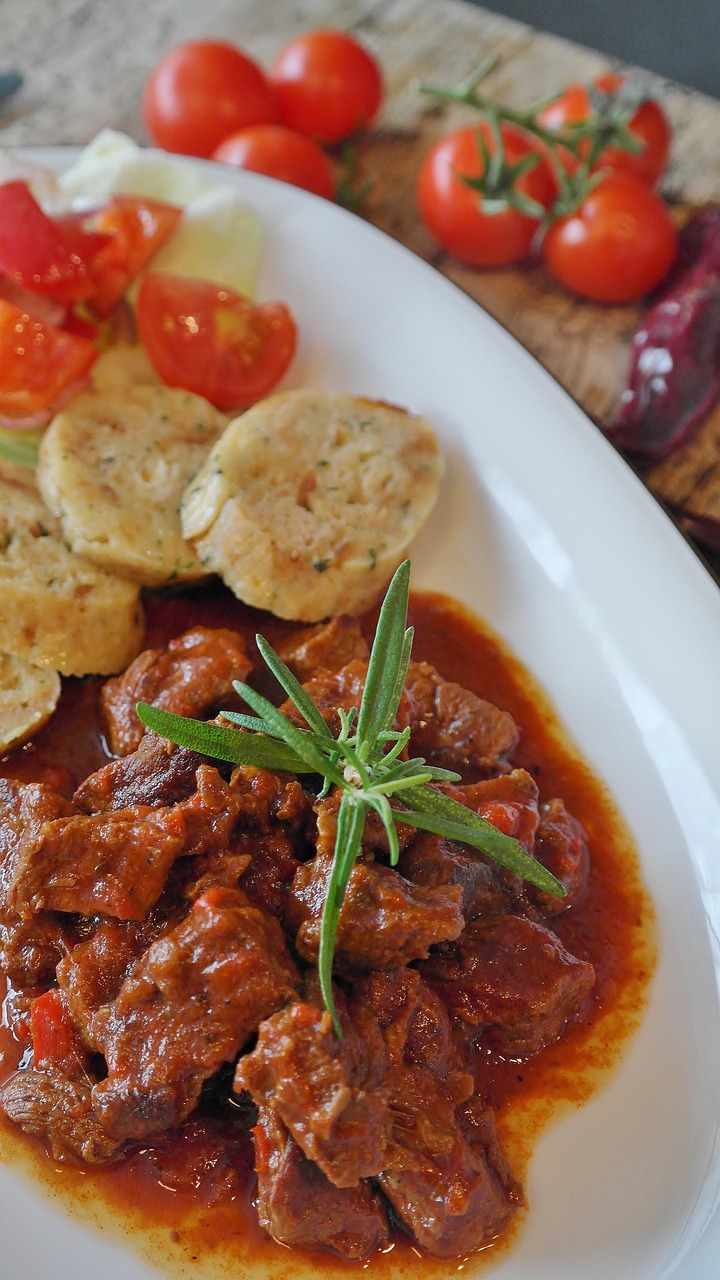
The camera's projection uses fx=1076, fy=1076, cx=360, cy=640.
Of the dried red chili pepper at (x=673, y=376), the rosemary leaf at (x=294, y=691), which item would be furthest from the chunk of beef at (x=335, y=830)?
the dried red chili pepper at (x=673, y=376)

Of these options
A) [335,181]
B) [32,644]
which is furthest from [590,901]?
[335,181]

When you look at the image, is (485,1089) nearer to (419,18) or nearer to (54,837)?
(54,837)

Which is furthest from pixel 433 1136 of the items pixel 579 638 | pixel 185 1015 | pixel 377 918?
pixel 579 638

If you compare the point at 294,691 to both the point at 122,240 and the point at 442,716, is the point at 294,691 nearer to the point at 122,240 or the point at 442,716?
the point at 442,716

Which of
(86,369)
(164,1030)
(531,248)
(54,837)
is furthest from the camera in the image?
(531,248)

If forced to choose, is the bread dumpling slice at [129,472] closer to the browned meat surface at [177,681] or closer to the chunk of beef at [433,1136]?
the browned meat surface at [177,681]
